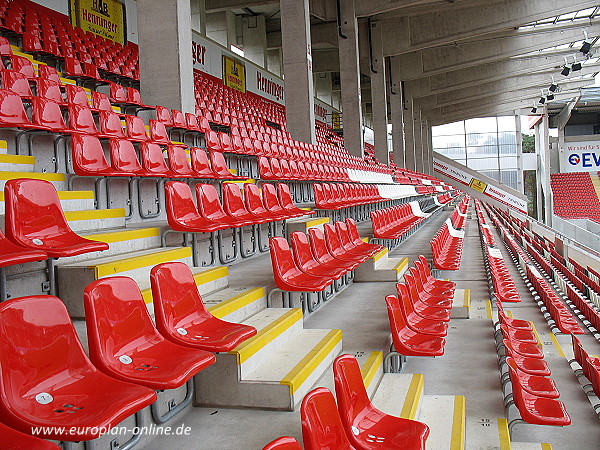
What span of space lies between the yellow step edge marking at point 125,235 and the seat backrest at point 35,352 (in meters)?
1.21

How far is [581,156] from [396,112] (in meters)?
16.2

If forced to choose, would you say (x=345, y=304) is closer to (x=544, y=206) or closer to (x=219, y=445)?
(x=219, y=445)

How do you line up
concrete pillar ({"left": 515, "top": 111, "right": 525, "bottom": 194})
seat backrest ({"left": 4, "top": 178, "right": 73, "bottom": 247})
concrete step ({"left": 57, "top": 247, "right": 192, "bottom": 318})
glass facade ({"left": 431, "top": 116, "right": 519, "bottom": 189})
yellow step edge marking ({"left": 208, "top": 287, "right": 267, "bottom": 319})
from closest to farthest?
seat backrest ({"left": 4, "top": 178, "right": 73, "bottom": 247}) → concrete step ({"left": 57, "top": 247, "right": 192, "bottom": 318}) → yellow step edge marking ({"left": 208, "top": 287, "right": 267, "bottom": 319}) → concrete pillar ({"left": 515, "top": 111, "right": 525, "bottom": 194}) → glass facade ({"left": 431, "top": 116, "right": 519, "bottom": 189})

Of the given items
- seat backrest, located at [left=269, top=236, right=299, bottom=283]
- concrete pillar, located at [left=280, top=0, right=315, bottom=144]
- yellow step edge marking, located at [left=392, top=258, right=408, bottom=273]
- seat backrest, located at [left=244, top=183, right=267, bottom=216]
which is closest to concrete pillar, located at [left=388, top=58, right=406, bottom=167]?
concrete pillar, located at [left=280, top=0, right=315, bottom=144]

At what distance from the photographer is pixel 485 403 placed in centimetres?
328

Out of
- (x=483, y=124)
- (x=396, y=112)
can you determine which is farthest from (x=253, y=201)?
(x=483, y=124)

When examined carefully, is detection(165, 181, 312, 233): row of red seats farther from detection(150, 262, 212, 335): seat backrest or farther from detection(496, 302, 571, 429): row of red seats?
detection(496, 302, 571, 429): row of red seats

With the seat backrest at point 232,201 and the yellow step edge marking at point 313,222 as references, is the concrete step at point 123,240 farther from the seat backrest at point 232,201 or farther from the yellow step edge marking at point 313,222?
the yellow step edge marking at point 313,222

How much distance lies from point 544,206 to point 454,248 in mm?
26273

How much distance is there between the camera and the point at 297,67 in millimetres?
11391

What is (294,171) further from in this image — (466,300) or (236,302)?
(236,302)

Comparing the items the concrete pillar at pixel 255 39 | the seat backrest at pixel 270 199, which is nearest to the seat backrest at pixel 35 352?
the seat backrest at pixel 270 199

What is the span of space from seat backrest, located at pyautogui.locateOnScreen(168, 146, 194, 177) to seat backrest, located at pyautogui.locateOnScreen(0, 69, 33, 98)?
49.7 inches

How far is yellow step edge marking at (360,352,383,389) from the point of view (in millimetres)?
2670
